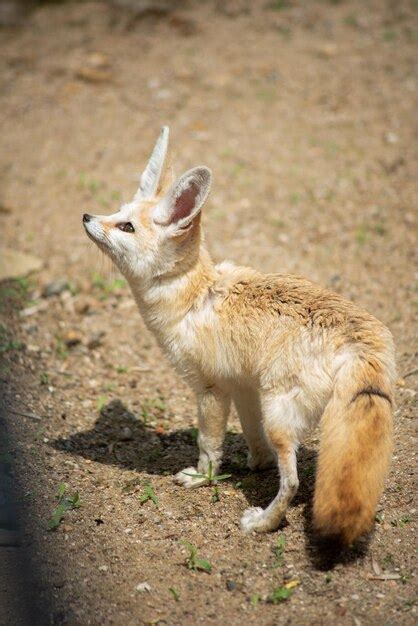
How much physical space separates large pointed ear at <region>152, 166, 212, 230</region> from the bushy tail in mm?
1279

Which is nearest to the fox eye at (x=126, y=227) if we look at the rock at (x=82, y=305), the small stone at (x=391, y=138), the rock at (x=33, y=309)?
the rock at (x=82, y=305)

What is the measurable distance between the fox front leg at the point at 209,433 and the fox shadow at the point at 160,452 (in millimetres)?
194

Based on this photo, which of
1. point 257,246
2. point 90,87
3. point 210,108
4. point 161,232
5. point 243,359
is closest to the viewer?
point 243,359

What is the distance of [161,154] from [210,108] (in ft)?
14.1

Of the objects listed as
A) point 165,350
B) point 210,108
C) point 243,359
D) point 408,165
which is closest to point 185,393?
point 165,350

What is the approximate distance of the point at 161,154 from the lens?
4895 mm

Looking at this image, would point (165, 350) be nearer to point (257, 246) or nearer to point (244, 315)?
point (244, 315)

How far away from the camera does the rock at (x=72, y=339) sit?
20.5 feet

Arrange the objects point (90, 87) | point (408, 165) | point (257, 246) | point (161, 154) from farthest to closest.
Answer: point (90, 87) < point (408, 165) < point (257, 246) < point (161, 154)

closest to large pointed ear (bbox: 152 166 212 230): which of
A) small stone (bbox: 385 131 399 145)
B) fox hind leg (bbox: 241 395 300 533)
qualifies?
fox hind leg (bbox: 241 395 300 533)

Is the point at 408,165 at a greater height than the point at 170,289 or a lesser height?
lesser

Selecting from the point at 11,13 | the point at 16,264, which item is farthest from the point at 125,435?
the point at 11,13

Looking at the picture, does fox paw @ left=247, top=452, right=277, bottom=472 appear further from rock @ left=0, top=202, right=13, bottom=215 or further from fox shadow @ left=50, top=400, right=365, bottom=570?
rock @ left=0, top=202, right=13, bottom=215

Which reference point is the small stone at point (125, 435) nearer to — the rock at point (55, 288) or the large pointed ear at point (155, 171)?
the large pointed ear at point (155, 171)
